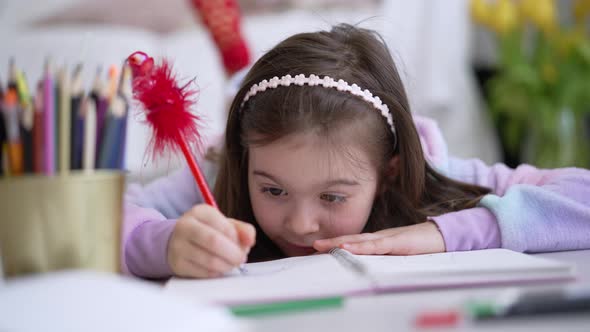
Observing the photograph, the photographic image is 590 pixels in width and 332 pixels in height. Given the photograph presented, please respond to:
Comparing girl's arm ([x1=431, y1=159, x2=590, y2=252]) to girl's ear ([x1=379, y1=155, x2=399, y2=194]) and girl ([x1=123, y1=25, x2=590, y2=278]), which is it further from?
girl's ear ([x1=379, y1=155, x2=399, y2=194])

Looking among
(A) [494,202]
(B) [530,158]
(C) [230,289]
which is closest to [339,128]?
(A) [494,202]

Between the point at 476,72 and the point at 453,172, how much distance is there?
5.77 feet

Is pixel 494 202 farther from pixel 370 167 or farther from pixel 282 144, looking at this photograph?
pixel 282 144

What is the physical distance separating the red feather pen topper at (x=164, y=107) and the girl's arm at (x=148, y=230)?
93 millimetres

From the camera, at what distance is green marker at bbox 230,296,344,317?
433 mm

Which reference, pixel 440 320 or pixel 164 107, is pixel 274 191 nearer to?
pixel 164 107

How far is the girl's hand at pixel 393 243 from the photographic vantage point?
2.24ft

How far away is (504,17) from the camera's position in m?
2.15

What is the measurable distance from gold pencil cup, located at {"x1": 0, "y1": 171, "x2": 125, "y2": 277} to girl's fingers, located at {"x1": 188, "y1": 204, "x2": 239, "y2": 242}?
0.12 metres

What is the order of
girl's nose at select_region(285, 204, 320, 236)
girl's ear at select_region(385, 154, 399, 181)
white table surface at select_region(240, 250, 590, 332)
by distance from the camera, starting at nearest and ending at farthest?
white table surface at select_region(240, 250, 590, 332) → girl's nose at select_region(285, 204, 320, 236) → girl's ear at select_region(385, 154, 399, 181)

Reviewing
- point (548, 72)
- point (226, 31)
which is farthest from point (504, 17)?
point (226, 31)

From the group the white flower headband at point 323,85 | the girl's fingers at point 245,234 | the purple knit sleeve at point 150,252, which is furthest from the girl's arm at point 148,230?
the white flower headband at point 323,85

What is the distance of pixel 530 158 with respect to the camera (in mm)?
2393

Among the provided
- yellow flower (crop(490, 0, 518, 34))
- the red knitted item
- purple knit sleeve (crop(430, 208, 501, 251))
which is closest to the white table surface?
purple knit sleeve (crop(430, 208, 501, 251))
